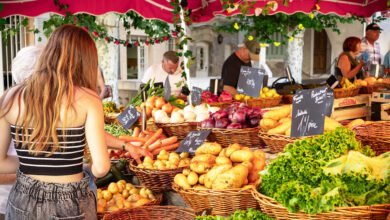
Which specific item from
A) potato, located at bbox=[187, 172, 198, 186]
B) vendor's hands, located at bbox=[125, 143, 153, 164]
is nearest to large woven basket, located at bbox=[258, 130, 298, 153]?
potato, located at bbox=[187, 172, 198, 186]

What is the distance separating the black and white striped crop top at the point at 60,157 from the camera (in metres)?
2.39

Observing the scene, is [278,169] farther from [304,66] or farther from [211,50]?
[304,66]

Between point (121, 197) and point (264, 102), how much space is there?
2.53 meters

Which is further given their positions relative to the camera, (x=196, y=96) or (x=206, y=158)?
(x=196, y=96)

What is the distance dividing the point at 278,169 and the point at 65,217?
103cm

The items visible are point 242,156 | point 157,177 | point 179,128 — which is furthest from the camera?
point 179,128

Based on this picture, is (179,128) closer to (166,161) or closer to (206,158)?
(166,161)

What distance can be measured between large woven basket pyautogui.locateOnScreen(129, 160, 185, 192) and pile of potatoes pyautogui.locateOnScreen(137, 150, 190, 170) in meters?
0.05

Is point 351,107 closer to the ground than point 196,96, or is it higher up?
closer to the ground

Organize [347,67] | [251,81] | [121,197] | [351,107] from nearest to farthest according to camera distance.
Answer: [121,197], [251,81], [351,107], [347,67]

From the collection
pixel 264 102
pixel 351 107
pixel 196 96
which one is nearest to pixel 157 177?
pixel 196 96

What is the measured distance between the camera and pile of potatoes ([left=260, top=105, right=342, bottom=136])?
2.99 m

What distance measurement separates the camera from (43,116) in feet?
7.66

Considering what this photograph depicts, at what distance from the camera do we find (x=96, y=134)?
2.38 m
